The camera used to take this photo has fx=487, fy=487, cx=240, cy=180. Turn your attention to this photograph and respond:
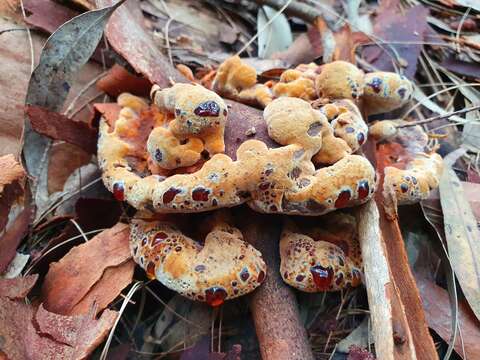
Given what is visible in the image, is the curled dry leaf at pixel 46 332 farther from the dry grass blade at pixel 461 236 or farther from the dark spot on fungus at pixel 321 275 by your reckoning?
the dry grass blade at pixel 461 236

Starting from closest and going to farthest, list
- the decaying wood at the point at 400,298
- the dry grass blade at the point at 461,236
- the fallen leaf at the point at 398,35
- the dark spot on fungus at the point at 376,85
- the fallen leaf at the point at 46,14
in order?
the decaying wood at the point at 400,298 < the dry grass blade at the point at 461,236 < the dark spot on fungus at the point at 376,85 < the fallen leaf at the point at 46,14 < the fallen leaf at the point at 398,35

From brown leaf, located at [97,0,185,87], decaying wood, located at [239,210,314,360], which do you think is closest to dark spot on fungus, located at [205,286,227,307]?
decaying wood, located at [239,210,314,360]

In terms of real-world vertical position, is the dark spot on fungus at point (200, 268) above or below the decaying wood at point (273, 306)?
above

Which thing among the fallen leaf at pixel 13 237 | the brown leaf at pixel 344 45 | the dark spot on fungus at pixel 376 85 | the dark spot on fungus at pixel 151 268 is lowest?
the fallen leaf at pixel 13 237

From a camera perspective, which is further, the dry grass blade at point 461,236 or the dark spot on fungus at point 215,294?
the dry grass blade at point 461,236

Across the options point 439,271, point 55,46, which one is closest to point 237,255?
point 439,271

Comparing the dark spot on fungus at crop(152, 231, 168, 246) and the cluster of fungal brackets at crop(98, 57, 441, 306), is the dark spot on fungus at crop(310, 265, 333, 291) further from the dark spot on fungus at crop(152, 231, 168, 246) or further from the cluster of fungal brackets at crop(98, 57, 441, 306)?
the dark spot on fungus at crop(152, 231, 168, 246)

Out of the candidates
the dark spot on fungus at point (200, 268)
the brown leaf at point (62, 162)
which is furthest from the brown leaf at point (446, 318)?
the brown leaf at point (62, 162)
